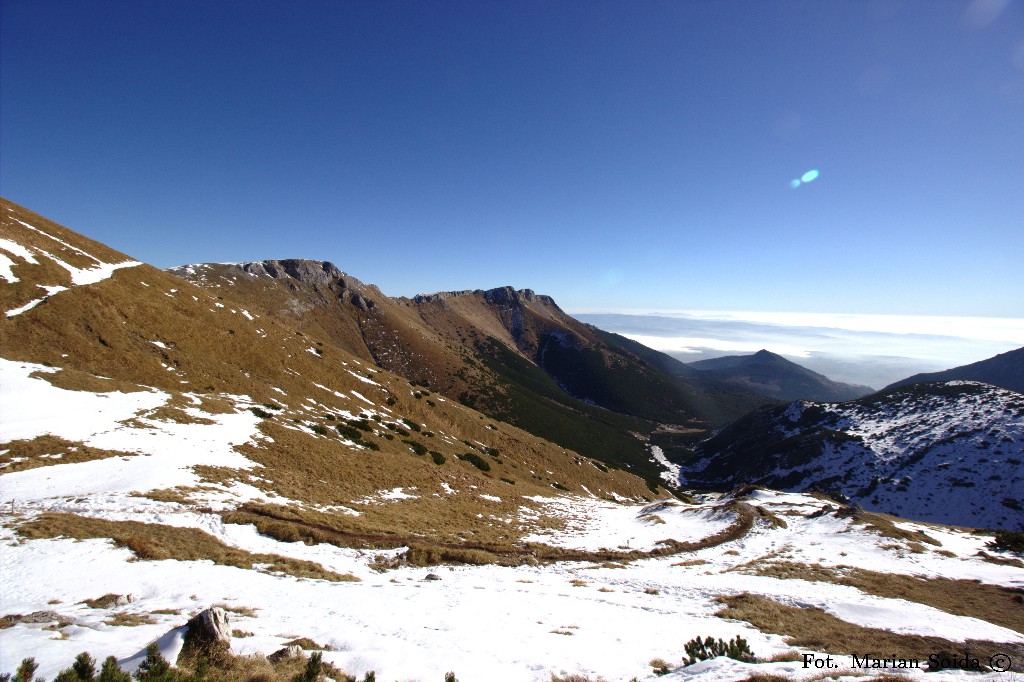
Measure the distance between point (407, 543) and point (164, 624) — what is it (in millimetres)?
12032

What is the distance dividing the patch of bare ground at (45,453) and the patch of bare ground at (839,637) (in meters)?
31.9

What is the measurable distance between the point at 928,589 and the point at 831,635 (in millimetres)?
12703

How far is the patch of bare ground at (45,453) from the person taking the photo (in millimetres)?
18406

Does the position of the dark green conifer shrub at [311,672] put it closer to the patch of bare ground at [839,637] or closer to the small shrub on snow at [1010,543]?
the patch of bare ground at [839,637]

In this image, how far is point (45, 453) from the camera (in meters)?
19.7

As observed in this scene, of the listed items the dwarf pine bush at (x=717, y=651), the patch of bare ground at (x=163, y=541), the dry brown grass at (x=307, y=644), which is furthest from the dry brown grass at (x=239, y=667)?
the dwarf pine bush at (x=717, y=651)

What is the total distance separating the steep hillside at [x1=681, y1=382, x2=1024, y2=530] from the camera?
78000mm

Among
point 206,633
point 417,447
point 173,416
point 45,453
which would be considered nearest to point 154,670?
point 206,633

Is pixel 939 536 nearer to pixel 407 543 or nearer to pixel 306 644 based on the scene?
pixel 407 543

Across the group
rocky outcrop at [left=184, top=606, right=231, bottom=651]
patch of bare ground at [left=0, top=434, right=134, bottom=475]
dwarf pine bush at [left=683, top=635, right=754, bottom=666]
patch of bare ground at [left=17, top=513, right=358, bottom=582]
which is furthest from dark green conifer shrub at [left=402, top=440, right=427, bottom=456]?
rocky outcrop at [left=184, top=606, right=231, bottom=651]

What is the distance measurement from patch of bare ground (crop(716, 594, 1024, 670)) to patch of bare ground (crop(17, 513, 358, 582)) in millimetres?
16137

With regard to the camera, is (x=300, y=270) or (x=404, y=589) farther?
(x=300, y=270)

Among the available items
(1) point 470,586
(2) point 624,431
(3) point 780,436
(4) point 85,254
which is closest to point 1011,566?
(1) point 470,586

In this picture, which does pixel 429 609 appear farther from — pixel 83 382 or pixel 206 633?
pixel 83 382
